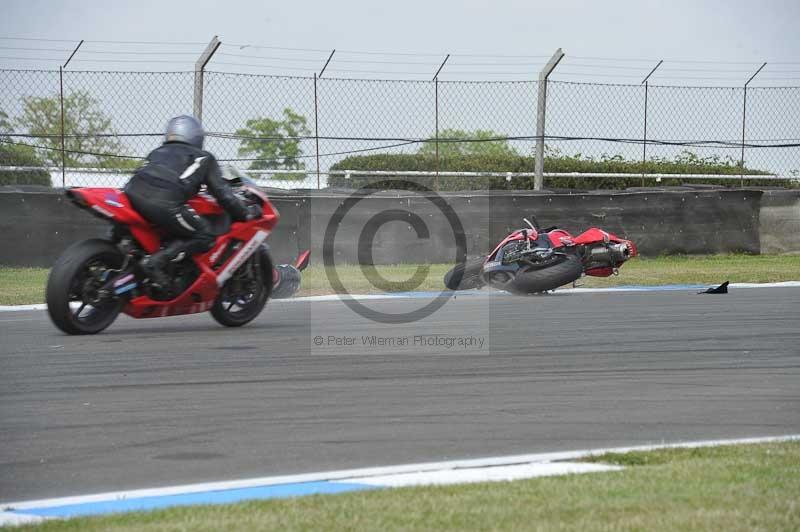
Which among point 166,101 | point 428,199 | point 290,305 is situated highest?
point 166,101

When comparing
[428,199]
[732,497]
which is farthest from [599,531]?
[428,199]

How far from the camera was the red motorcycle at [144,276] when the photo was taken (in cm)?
846

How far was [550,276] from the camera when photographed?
12914mm

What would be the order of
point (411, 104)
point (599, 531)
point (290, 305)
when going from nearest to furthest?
point (599, 531), point (290, 305), point (411, 104)

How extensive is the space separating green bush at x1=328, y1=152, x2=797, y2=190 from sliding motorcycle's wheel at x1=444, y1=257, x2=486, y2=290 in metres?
6.44

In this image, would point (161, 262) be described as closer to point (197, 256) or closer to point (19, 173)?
point (197, 256)

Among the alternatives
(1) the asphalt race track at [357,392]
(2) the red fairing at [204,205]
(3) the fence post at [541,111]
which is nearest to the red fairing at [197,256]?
(2) the red fairing at [204,205]

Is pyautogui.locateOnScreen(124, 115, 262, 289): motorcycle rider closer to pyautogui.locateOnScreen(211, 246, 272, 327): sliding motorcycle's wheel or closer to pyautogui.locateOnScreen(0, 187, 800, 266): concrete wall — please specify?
pyautogui.locateOnScreen(211, 246, 272, 327): sliding motorcycle's wheel

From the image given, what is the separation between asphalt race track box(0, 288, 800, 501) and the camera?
4961 mm

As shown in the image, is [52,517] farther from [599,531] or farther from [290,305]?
[290,305]

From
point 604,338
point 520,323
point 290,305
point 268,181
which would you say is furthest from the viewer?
point 268,181

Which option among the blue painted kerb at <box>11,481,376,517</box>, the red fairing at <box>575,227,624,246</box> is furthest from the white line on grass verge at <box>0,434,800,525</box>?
the red fairing at <box>575,227,624,246</box>

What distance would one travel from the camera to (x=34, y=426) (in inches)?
215

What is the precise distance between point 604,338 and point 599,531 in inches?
215
